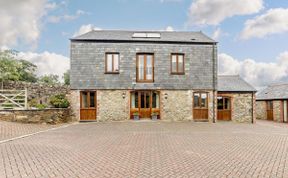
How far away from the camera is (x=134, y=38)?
1844 cm

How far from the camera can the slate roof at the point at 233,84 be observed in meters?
19.2

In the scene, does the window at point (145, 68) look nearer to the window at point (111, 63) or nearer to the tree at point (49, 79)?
the window at point (111, 63)

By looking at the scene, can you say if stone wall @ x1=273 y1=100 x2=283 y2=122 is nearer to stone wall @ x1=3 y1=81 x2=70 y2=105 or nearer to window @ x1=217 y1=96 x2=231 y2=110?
window @ x1=217 y1=96 x2=231 y2=110

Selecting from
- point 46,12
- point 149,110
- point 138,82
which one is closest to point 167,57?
point 138,82

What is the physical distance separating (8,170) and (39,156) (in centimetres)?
136

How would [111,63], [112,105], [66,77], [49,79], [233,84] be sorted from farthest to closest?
[49,79], [66,77], [233,84], [111,63], [112,105]

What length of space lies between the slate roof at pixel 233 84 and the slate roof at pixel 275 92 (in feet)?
15.9

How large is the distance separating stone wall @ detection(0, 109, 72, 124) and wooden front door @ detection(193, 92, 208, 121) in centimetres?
994

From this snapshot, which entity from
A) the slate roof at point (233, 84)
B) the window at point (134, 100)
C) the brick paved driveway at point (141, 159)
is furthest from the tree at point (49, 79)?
the brick paved driveway at point (141, 159)

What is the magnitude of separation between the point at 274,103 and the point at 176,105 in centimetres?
1196

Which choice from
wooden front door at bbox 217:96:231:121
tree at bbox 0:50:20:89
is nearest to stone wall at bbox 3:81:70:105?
tree at bbox 0:50:20:89

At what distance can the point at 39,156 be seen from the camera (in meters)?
6.68

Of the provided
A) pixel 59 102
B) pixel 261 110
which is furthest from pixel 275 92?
pixel 59 102

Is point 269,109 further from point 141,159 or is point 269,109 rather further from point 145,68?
point 141,159
